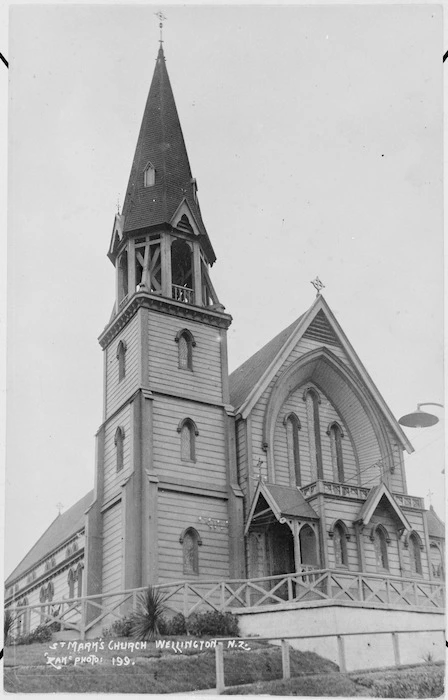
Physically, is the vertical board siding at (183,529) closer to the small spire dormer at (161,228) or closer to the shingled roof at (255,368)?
the shingled roof at (255,368)

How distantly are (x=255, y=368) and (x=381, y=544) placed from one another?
10.4m

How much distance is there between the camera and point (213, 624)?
2719 cm

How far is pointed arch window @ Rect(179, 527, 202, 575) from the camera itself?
31.9 meters

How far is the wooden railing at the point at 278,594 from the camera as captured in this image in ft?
89.8

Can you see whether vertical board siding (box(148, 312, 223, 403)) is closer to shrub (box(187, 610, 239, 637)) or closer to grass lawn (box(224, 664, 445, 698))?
shrub (box(187, 610, 239, 637))

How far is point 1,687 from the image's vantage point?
68.8 ft

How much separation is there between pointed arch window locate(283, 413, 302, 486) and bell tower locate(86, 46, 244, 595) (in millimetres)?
2862

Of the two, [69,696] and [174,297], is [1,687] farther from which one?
[174,297]

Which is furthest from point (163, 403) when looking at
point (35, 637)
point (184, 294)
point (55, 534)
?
point (55, 534)

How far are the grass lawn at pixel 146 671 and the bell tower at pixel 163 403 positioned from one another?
8.16m

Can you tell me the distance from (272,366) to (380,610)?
13.0m

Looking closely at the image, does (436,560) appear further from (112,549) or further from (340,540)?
(112,549)

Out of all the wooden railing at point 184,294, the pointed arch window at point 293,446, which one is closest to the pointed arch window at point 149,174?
the wooden railing at point 184,294

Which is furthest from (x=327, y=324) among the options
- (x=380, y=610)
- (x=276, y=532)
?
(x=380, y=610)
